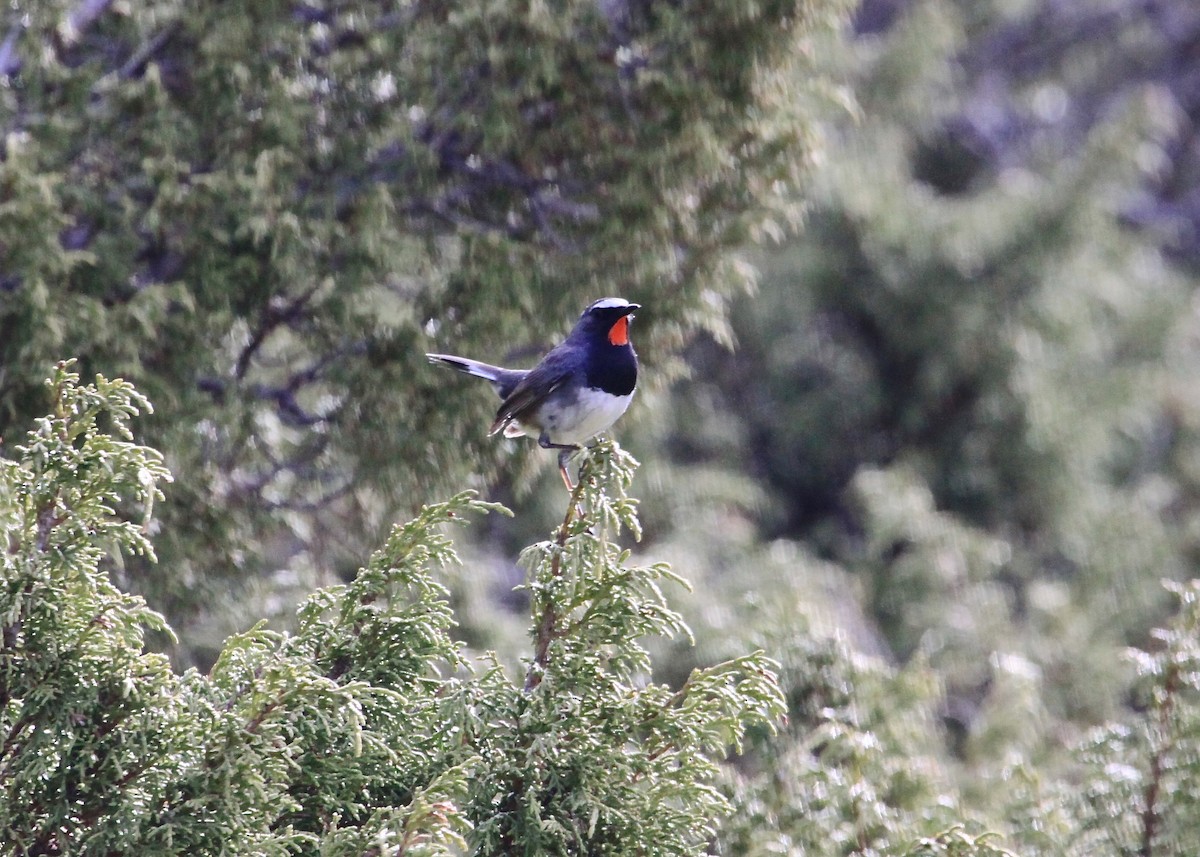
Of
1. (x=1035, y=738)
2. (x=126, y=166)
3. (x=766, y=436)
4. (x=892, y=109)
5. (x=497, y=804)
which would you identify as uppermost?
(x=892, y=109)

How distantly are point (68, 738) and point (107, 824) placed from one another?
20 cm

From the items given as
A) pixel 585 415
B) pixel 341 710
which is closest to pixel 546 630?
pixel 341 710

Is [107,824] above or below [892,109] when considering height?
below

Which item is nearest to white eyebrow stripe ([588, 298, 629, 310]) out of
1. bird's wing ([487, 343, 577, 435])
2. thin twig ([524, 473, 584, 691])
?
bird's wing ([487, 343, 577, 435])

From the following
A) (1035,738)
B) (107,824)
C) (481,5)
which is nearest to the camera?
(107,824)

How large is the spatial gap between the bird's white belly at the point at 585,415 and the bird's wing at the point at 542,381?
8 cm

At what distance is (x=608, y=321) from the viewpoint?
4953 millimetres

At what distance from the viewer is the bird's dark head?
488 centimetres

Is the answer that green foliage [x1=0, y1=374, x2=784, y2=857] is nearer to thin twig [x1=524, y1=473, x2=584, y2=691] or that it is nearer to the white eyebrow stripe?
thin twig [x1=524, y1=473, x2=584, y2=691]

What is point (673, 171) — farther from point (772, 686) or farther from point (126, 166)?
point (772, 686)

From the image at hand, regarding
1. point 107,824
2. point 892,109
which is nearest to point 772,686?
point 107,824

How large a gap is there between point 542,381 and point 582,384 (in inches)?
6.4

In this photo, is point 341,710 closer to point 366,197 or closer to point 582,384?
point 582,384

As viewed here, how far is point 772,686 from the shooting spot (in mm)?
3520
